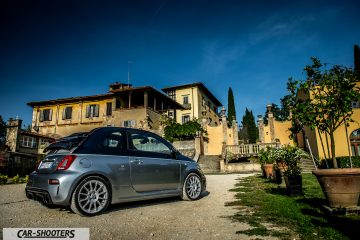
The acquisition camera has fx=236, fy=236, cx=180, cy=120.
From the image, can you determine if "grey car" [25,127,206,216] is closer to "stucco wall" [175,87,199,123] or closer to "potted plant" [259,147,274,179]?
"potted plant" [259,147,274,179]

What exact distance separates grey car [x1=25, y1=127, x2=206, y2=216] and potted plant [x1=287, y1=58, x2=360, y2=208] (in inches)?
117

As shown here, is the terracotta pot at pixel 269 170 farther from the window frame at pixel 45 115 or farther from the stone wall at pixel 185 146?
the window frame at pixel 45 115

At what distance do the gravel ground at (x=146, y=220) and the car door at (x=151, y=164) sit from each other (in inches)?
18.9

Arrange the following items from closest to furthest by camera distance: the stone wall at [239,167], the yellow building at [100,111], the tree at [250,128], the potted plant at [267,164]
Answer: the potted plant at [267,164]
the stone wall at [239,167]
the yellow building at [100,111]
the tree at [250,128]

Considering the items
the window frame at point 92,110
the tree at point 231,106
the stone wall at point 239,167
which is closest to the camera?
the stone wall at point 239,167

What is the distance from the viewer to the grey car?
407 cm

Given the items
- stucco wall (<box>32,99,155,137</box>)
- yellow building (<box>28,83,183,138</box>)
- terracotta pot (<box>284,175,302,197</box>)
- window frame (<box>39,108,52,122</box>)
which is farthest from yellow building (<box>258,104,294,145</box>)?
window frame (<box>39,108,52,122</box>)

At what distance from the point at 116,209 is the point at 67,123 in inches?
1373

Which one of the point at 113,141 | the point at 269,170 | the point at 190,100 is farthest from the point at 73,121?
the point at 113,141

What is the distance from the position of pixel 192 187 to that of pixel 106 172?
7.85 ft

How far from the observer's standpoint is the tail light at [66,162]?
161 inches

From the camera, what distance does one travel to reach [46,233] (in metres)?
3.32

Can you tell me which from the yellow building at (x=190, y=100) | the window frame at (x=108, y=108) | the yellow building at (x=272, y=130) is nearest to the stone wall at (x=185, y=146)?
the yellow building at (x=272, y=130)

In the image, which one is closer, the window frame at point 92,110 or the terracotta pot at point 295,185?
the terracotta pot at point 295,185
